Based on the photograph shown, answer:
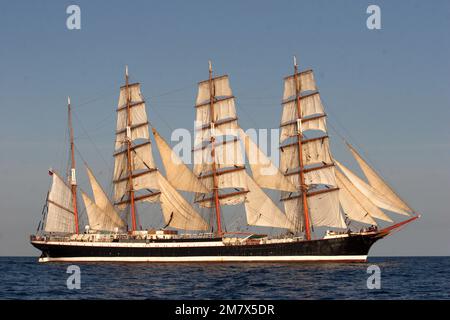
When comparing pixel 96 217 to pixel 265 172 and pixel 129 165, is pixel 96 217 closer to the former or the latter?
pixel 129 165

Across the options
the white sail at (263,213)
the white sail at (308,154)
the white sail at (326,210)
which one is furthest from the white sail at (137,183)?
the white sail at (326,210)

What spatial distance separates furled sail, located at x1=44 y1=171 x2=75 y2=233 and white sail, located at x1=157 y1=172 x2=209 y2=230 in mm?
12589

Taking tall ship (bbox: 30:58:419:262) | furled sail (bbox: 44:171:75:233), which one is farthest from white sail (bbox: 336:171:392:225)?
furled sail (bbox: 44:171:75:233)

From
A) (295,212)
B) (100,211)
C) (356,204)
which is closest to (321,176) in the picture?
(295,212)

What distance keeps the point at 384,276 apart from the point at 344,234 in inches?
635

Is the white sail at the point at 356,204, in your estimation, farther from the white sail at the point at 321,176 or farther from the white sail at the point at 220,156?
the white sail at the point at 220,156

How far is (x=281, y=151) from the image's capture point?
78.8 m

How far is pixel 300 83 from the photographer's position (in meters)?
77.5

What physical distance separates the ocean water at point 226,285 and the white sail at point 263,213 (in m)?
10.1

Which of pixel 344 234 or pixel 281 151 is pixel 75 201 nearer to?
pixel 281 151

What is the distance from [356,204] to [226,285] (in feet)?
92.4

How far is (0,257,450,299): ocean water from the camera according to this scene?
42.6 meters

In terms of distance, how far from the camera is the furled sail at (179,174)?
79.1 meters
